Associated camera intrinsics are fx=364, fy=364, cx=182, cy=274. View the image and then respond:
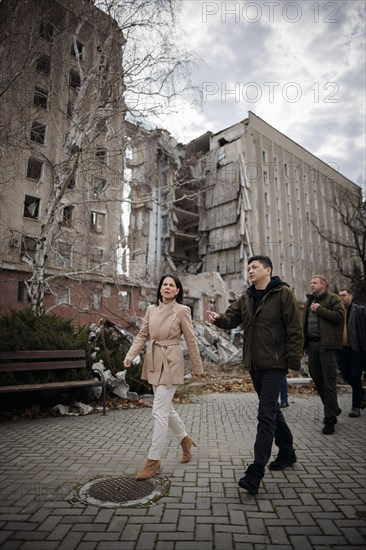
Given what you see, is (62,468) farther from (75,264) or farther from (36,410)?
(75,264)

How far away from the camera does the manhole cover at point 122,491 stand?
3.21m

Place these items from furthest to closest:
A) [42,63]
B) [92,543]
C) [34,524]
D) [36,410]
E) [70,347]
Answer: [42,63]
[70,347]
[36,410]
[34,524]
[92,543]

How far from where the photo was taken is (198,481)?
3.74 meters

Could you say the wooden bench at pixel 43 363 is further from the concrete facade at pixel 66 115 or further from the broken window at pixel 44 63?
the broken window at pixel 44 63

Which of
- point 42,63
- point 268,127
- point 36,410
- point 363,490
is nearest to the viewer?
point 363,490

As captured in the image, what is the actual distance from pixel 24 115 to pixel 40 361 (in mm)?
6705

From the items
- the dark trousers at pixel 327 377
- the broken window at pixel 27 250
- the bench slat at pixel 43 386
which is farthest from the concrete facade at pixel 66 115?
the dark trousers at pixel 327 377

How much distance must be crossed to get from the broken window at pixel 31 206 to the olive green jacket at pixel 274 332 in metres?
27.3

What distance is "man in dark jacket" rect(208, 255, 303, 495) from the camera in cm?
357

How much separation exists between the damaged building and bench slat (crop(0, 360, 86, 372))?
26.7 m

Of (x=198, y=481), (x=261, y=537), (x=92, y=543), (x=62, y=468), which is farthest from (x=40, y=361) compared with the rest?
(x=261, y=537)

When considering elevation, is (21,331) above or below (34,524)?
above

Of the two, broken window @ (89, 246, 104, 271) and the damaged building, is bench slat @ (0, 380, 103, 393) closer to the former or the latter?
broken window @ (89, 246, 104, 271)

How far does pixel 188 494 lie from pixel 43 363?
4.16m
